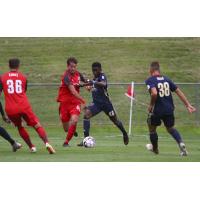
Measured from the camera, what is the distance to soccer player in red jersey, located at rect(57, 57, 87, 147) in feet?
62.5

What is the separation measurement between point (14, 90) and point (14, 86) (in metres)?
0.08

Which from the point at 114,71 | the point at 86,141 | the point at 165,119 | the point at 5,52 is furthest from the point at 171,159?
the point at 5,52

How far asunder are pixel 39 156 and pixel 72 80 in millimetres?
3491

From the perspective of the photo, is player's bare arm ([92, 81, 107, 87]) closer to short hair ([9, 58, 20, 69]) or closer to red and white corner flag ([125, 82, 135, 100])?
short hair ([9, 58, 20, 69])

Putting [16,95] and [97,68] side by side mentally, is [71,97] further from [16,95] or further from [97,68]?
[16,95]

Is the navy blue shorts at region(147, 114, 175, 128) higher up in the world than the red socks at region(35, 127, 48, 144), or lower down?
higher up

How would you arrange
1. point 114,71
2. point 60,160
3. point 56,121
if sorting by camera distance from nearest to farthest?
point 60,160 → point 56,121 → point 114,71

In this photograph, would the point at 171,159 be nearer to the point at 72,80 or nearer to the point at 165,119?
the point at 165,119

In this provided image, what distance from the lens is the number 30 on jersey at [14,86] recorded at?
55.8 feet

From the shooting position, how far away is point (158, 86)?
54.6ft

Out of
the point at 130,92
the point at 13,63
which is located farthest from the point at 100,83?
the point at 130,92

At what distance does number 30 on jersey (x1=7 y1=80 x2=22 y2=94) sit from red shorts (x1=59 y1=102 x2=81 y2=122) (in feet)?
9.01

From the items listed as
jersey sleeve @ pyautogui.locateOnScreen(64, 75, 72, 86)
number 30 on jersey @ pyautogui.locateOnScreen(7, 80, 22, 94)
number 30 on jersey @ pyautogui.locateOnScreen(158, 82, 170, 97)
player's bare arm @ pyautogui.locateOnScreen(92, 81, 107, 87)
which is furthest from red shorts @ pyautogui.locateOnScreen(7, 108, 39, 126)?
player's bare arm @ pyautogui.locateOnScreen(92, 81, 107, 87)

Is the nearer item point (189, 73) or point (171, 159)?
point (171, 159)
